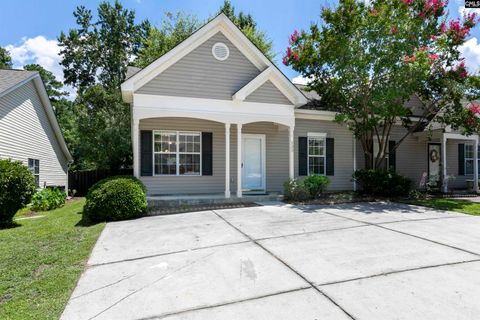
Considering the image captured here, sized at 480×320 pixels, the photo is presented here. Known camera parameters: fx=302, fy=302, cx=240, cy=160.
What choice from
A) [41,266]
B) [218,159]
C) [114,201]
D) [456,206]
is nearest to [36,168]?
[114,201]

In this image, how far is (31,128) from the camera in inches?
545

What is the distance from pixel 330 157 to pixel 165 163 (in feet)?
23.5

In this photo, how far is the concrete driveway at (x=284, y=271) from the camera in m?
3.23

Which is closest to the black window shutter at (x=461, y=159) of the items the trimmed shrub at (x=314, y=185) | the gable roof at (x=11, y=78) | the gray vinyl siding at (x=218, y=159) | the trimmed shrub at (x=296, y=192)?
the trimmed shrub at (x=314, y=185)

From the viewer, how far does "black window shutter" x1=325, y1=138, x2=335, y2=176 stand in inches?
529

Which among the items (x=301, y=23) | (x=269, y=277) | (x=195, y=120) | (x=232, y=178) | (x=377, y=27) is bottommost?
(x=269, y=277)

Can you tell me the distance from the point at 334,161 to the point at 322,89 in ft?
10.6

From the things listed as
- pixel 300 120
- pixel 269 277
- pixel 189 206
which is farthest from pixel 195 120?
pixel 269 277

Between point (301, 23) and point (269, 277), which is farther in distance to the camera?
point (301, 23)

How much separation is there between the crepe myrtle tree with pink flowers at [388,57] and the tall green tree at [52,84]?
34.8 meters

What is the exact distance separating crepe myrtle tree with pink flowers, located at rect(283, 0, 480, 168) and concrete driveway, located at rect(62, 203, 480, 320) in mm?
5575

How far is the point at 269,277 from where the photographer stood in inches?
160

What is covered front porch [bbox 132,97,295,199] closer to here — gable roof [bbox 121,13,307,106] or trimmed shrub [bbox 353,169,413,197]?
gable roof [bbox 121,13,307,106]

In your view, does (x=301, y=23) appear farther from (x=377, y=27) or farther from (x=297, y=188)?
(x=297, y=188)
